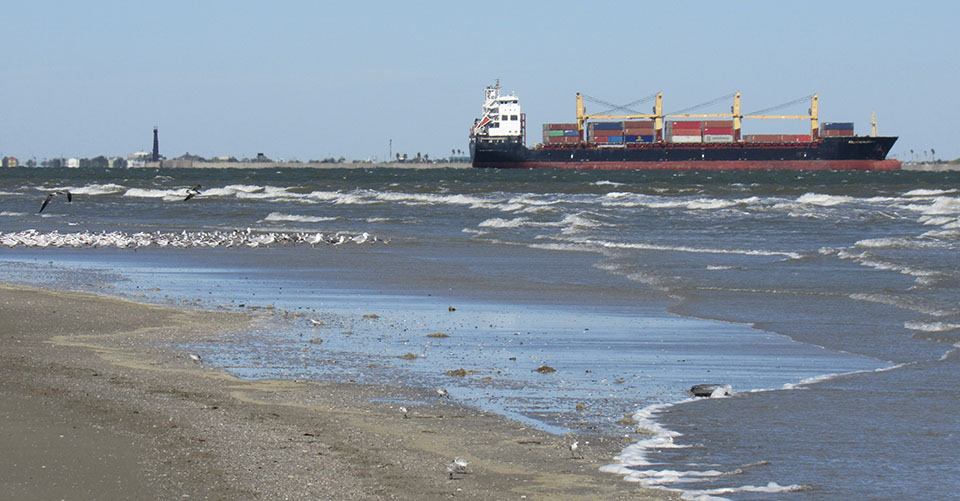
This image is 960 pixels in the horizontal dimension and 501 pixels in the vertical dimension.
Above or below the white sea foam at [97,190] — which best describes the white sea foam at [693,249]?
below

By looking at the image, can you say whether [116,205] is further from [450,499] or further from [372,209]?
[450,499]

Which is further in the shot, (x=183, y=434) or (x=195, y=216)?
(x=195, y=216)

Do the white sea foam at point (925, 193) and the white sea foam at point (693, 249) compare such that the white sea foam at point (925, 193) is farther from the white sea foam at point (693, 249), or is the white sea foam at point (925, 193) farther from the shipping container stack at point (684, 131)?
the shipping container stack at point (684, 131)

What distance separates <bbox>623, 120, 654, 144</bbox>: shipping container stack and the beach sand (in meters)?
109

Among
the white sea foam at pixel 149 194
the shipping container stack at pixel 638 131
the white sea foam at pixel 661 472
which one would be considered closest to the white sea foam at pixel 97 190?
the white sea foam at pixel 149 194

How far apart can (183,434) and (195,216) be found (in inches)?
1346

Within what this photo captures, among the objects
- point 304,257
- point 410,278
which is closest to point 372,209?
point 304,257

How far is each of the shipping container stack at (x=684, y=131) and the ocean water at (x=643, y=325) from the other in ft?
274

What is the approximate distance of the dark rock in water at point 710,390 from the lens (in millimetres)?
7849

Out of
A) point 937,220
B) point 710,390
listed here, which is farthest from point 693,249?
point 710,390

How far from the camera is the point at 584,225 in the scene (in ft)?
103

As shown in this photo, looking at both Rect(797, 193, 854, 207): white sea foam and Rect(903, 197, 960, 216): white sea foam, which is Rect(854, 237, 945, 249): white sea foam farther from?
Rect(797, 193, 854, 207): white sea foam

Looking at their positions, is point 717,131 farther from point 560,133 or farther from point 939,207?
point 939,207

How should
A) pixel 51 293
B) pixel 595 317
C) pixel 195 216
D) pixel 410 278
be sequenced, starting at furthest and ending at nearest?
pixel 195 216
pixel 410 278
pixel 51 293
pixel 595 317
